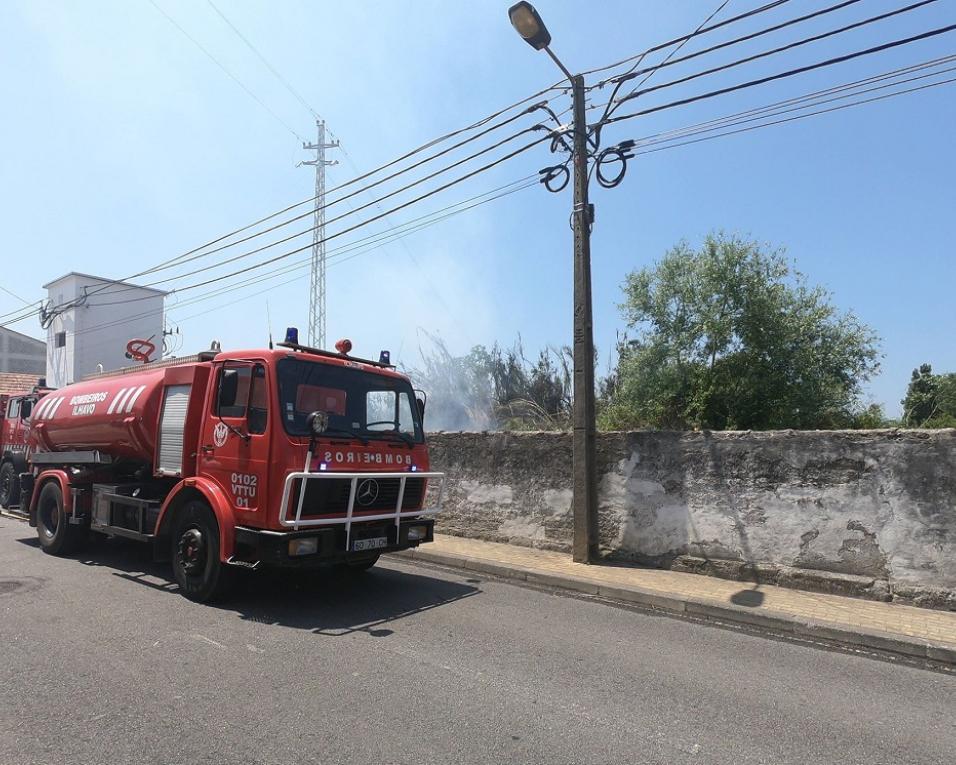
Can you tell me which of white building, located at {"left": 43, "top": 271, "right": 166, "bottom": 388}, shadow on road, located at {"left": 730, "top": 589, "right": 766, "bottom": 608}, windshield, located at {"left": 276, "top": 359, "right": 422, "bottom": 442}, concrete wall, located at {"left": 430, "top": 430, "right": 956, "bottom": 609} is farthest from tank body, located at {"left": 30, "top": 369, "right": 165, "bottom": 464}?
white building, located at {"left": 43, "top": 271, "right": 166, "bottom": 388}

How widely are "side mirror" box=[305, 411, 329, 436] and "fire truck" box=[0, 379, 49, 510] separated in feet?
27.1

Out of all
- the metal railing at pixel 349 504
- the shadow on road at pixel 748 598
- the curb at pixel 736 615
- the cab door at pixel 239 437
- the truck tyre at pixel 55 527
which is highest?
the cab door at pixel 239 437

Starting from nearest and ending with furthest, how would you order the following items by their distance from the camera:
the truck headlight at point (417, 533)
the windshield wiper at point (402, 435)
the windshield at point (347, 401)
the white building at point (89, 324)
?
1. the windshield at point (347, 401)
2. the truck headlight at point (417, 533)
3. the windshield wiper at point (402, 435)
4. the white building at point (89, 324)

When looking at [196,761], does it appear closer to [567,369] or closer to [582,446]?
[582,446]

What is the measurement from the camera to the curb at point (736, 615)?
560 cm

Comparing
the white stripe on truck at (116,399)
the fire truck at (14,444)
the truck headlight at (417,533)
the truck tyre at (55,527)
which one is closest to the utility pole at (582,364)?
the truck headlight at (417,533)

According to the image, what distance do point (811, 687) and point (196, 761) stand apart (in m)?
4.17

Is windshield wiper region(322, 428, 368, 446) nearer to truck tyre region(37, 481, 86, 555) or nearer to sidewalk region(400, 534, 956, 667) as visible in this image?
sidewalk region(400, 534, 956, 667)

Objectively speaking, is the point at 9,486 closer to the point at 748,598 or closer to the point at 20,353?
the point at 748,598

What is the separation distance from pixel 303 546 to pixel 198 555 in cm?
134

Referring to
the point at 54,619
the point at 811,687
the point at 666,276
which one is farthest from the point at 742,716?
the point at 666,276

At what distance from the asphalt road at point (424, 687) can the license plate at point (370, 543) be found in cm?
59

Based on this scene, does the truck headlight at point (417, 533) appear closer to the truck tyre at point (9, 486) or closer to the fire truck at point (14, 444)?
the fire truck at point (14, 444)

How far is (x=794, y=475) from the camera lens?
7.45m
